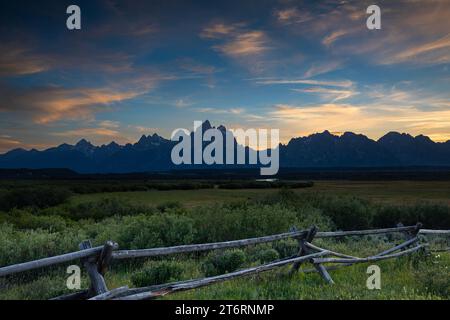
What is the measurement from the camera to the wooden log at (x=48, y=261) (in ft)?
16.3

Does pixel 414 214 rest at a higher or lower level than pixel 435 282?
lower

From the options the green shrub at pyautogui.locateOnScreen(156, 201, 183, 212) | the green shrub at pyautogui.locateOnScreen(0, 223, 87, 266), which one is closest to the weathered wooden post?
the green shrub at pyautogui.locateOnScreen(0, 223, 87, 266)

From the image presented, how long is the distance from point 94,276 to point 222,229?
42.3 feet

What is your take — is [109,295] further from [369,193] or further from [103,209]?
[369,193]

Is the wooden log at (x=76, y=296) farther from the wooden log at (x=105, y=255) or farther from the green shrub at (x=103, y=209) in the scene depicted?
the green shrub at (x=103, y=209)

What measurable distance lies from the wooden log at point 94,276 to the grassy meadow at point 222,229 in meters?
1.55

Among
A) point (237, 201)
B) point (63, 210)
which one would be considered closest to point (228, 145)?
point (237, 201)

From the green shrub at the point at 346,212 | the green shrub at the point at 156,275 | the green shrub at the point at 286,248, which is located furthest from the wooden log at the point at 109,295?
the green shrub at the point at 346,212

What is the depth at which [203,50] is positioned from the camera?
64.3 ft

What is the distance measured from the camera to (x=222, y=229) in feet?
61.1

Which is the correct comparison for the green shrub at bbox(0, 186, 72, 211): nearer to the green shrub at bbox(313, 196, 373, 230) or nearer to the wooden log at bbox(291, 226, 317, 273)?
the green shrub at bbox(313, 196, 373, 230)

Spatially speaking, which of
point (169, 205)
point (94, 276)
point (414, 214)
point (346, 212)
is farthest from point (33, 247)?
point (414, 214)
